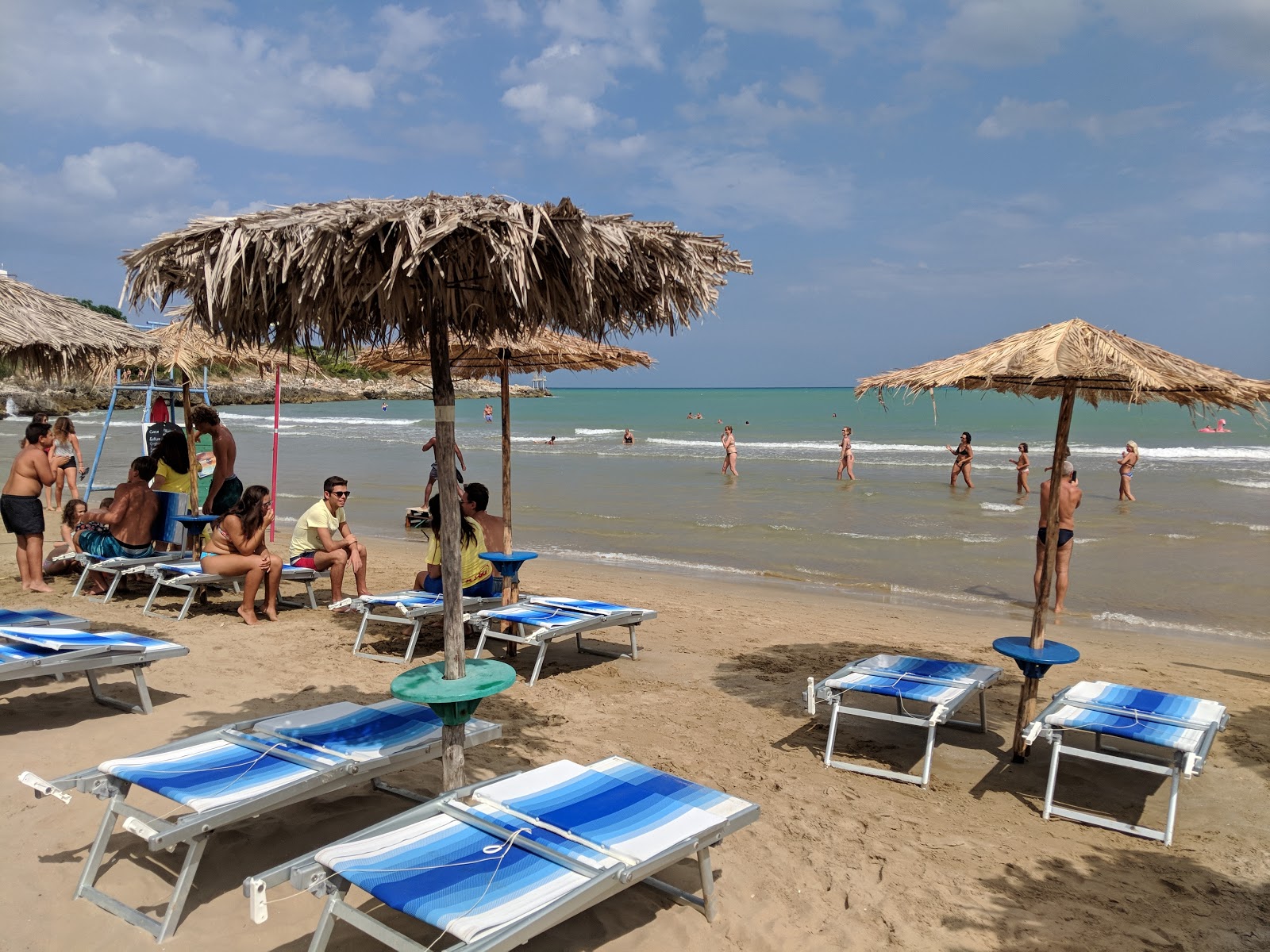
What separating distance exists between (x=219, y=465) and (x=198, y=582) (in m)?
1.40

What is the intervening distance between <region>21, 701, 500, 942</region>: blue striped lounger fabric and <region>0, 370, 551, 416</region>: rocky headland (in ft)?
7.03

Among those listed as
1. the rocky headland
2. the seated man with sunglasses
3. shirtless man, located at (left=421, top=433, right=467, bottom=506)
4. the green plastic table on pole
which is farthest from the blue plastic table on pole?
the green plastic table on pole

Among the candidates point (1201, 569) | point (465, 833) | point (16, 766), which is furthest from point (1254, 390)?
point (1201, 569)

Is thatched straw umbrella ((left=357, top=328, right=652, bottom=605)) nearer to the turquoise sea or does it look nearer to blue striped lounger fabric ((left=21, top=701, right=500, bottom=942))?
the turquoise sea

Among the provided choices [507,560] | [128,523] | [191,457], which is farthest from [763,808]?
[191,457]

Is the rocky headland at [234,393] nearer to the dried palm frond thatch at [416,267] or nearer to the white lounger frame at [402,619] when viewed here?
the white lounger frame at [402,619]

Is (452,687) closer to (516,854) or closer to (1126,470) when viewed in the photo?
(516,854)

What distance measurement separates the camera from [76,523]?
8.65m

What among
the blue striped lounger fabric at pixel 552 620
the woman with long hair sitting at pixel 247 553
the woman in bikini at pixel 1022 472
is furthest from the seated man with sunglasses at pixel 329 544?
the woman in bikini at pixel 1022 472

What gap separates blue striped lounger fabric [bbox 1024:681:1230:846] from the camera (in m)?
3.83

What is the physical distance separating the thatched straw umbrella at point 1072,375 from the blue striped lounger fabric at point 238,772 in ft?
9.47

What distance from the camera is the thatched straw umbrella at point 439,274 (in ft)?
9.38

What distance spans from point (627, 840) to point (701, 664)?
355 centimetres

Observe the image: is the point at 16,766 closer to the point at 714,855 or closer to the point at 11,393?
the point at 714,855
